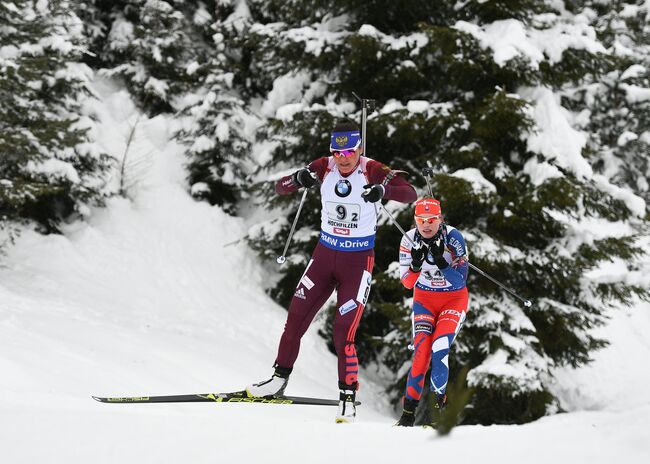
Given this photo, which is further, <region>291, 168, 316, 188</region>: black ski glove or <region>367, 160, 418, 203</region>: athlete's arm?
<region>291, 168, 316, 188</region>: black ski glove

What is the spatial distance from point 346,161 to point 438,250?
1.22 m

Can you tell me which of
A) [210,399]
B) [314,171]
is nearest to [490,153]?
[314,171]

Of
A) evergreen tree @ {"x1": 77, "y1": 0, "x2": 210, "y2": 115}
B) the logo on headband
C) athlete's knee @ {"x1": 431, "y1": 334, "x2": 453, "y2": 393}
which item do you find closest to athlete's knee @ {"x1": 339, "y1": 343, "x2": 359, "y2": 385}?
athlete's knee @ {"x1": 431, "y1": 334, "x2": 453, "y2": 393}

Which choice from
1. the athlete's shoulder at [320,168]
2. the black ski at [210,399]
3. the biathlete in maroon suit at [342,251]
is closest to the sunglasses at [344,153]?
the biathlete in maroon suit at [342,251]

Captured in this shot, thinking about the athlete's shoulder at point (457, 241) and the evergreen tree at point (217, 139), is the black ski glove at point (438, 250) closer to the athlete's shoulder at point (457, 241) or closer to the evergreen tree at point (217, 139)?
the athlete's shoulder at point (457, 241)

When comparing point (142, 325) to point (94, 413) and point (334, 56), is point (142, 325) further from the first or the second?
point (94, 413)

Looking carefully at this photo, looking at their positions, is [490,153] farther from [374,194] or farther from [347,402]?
[347,402]

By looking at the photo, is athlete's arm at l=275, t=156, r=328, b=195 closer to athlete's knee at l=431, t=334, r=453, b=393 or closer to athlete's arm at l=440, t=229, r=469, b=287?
athlete's arm at l=440, t=229, r=469, b=287

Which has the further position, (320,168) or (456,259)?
(456,259)

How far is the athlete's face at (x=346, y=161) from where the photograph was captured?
556 cm

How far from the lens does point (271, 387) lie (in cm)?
568

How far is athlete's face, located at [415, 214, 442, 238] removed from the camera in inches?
234

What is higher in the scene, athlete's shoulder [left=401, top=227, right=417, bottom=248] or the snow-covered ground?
athlete's shoulder [left=401, top=227, right=417, bottom=248]

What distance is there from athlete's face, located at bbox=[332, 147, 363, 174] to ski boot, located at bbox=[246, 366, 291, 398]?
6.20ft
